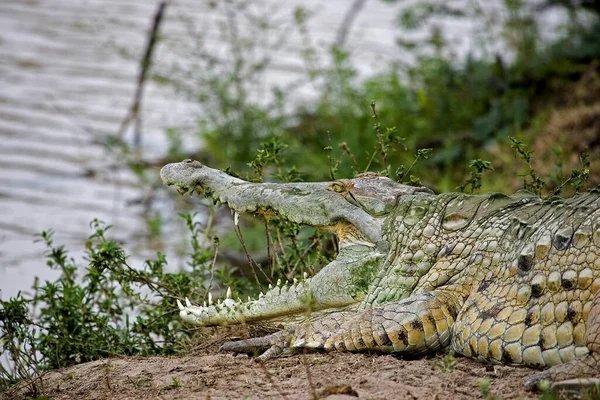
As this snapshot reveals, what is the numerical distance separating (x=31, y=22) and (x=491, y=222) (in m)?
10.6

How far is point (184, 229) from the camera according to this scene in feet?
28.4

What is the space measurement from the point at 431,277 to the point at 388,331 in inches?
13.3

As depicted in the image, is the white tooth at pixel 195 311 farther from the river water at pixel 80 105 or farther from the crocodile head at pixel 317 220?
the river water at pixel 80 105

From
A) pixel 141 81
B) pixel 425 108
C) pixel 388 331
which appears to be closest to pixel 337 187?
pixel 388 331

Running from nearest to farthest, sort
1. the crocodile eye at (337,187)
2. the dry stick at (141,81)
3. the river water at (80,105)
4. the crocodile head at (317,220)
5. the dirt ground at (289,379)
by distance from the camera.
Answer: the dirt ground at (289,379)
the crocodile head at (317,220)
the crocodile eye at (337,187)
the river water at (80,105)
the dry stick at (141,81)

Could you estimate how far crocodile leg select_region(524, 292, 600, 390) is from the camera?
3.11 m

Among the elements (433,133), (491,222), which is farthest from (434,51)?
(491,222)

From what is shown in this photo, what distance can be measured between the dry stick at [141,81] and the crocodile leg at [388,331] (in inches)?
227

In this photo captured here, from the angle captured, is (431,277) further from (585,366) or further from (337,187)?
(585,366)

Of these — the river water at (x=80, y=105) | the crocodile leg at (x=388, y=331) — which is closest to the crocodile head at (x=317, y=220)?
the crocodile leg at (x=388, y=331)

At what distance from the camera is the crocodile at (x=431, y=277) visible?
11.1 feet

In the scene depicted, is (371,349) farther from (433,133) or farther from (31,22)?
(31,22)

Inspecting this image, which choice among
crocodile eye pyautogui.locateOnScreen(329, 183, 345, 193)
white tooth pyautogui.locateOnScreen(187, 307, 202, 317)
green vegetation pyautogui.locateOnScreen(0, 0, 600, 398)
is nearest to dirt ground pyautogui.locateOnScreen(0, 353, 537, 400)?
white tooth pyautogui.locateOnScreen(187, 307, 202, 317)

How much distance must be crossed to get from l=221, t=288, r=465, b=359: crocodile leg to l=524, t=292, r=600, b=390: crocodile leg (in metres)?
0.55
